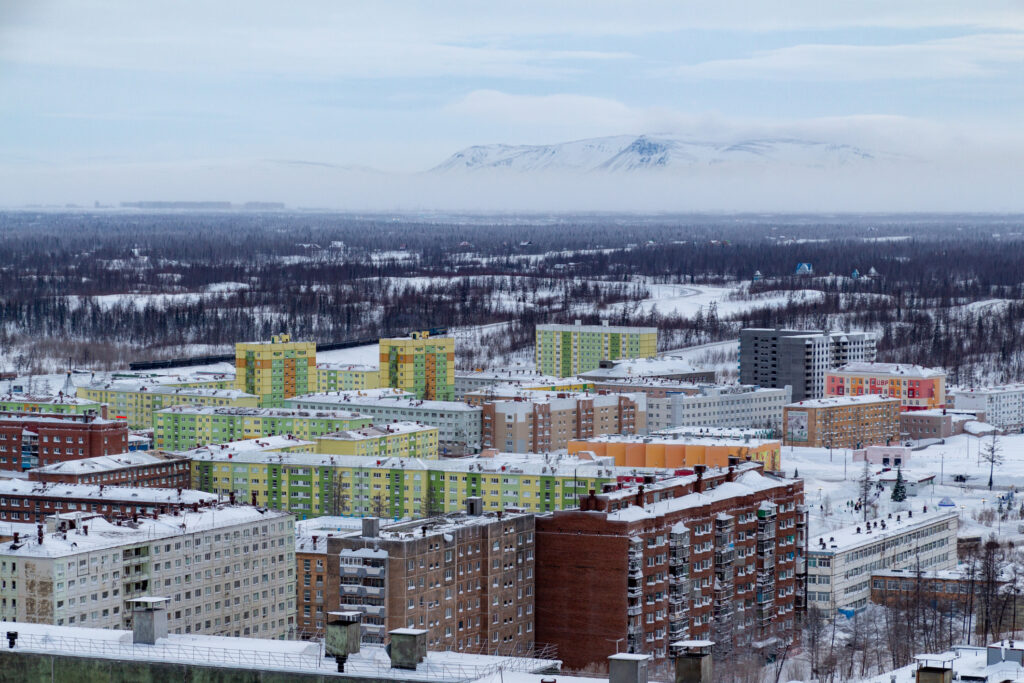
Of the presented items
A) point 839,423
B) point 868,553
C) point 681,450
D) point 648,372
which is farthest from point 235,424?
point 868,553

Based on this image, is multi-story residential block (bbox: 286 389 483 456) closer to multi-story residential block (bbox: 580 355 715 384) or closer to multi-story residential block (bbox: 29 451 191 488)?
multi-story residential block (bbox: 580 355 715 384)

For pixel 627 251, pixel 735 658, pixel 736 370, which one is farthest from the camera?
pixel 627 251

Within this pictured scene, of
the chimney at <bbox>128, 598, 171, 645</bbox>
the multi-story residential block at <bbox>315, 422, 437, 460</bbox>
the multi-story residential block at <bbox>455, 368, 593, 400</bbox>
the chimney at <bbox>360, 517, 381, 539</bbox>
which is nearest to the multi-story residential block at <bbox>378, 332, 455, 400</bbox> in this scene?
the multi-story residential block at <bbox>455, 368, 593, 400</bbox>

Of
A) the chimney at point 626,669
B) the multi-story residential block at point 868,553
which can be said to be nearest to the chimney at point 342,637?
the chimney at point 626,669

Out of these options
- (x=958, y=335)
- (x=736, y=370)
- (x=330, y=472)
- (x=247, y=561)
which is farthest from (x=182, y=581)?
(x=958, y=335)

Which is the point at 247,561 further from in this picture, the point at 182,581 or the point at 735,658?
the point at 735,658

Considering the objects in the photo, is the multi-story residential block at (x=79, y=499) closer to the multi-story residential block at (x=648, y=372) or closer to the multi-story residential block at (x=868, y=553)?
the multi-story residential block at (x=868, y=553)
